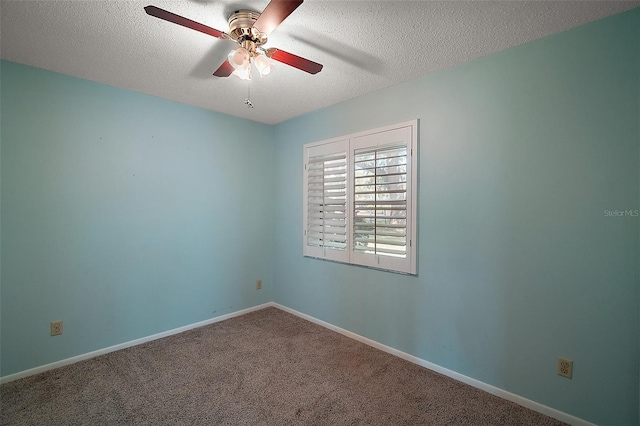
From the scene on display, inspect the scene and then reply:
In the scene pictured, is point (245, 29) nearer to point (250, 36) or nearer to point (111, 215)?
point (250, 36)

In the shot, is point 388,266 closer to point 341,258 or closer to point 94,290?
point 341,258

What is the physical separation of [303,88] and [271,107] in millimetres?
647

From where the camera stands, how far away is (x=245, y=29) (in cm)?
163

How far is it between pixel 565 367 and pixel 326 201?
2.29 m

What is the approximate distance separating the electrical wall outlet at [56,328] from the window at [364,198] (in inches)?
90.0

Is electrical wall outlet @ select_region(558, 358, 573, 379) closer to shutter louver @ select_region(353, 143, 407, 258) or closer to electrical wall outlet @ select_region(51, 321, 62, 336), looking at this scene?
shutter louver @ select_region(353, 143, 407, 258)

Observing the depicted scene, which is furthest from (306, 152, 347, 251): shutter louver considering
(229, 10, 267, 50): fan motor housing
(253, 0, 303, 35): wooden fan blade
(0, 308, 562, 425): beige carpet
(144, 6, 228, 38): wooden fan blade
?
(144, 6, 228, 38): wooden fan blade

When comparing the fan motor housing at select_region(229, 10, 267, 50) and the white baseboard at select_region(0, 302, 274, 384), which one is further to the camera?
the white baseboard at select_region(0, 302, 274, 384)

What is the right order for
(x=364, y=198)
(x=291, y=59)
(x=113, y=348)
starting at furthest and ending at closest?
(x=364, y=198) → (x=113, y=348) → (x=291, y=59)

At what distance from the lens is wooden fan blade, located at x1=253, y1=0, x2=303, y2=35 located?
4.13ft

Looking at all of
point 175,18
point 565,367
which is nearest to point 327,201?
point 175,18

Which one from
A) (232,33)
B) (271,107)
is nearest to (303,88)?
(271,107)

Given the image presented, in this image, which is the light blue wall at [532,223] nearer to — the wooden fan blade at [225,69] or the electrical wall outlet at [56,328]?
the wooden fan blade at [225,69]

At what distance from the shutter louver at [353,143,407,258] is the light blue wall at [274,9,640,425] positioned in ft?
0.62
